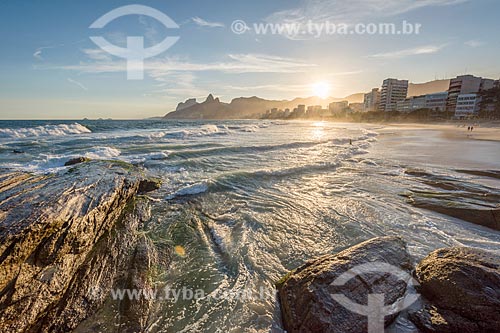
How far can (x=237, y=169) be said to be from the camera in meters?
13.6

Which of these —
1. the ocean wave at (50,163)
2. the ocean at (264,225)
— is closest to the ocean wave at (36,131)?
the ocean wave at (50,163)

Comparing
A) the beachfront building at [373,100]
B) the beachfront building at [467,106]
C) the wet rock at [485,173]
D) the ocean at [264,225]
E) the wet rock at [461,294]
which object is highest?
the beachfront building at [373,100]

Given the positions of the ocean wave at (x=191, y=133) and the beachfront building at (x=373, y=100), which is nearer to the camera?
the ocean wave at (x=191, y=133)

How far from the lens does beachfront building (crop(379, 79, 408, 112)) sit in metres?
129

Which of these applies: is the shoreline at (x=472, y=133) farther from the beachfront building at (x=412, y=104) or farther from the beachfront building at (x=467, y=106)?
the beachfront building at (x=412, y=104)

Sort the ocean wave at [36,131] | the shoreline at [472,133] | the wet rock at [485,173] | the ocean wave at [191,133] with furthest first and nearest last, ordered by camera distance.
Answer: the ocean wave at [191,133] < the ocean wave at [36,131] < the shoreline at [472,133] < the wet rock at [485,173]

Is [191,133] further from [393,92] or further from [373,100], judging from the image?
[373,100]

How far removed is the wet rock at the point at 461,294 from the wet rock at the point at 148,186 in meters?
8.94

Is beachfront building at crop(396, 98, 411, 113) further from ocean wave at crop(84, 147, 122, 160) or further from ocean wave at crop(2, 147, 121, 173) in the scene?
ocean wave at crop(2, 147, 121, 173)

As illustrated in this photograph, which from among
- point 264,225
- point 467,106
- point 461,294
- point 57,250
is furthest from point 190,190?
point 467,106

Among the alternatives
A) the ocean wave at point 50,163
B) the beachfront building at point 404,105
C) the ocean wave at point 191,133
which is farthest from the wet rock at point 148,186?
the beachfront building at point 404,105

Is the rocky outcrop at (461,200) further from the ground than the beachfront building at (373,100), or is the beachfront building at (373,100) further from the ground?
the beachfront building at (373,100)

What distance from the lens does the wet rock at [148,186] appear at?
29.8ft

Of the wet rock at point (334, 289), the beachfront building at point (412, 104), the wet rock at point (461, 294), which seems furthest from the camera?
the beachfront building at point (412, 104)
